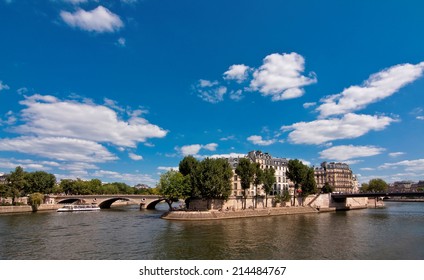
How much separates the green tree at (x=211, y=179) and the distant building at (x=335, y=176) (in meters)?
107

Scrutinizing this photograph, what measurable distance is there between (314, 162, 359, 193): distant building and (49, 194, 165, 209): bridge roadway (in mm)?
96748

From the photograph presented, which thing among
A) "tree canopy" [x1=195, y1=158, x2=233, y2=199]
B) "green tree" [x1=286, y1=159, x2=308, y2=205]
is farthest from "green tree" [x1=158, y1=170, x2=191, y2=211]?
"green tree" [x1=286, y1=159, x2=308, y2=205]

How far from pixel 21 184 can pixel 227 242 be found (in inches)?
3471

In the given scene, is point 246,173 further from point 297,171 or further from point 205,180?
point 297,171

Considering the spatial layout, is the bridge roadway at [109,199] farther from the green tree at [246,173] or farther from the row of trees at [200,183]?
the green tree at [246,173]

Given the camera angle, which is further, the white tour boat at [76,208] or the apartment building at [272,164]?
the apartment building at [272,164]

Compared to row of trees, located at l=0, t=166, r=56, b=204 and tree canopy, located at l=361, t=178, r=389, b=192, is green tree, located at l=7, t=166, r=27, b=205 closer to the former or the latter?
row of trees, located at l=0, t=166, r=56, b=204

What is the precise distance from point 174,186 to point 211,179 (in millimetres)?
8860

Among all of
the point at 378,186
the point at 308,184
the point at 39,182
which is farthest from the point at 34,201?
the point at 378,186

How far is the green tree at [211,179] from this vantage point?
76.9m

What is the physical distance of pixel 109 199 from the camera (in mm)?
117312

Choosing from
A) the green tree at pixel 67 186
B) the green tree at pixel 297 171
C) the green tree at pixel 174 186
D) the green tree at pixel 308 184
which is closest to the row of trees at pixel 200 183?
the green tree at pixel 174 186

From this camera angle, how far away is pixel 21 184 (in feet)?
342
